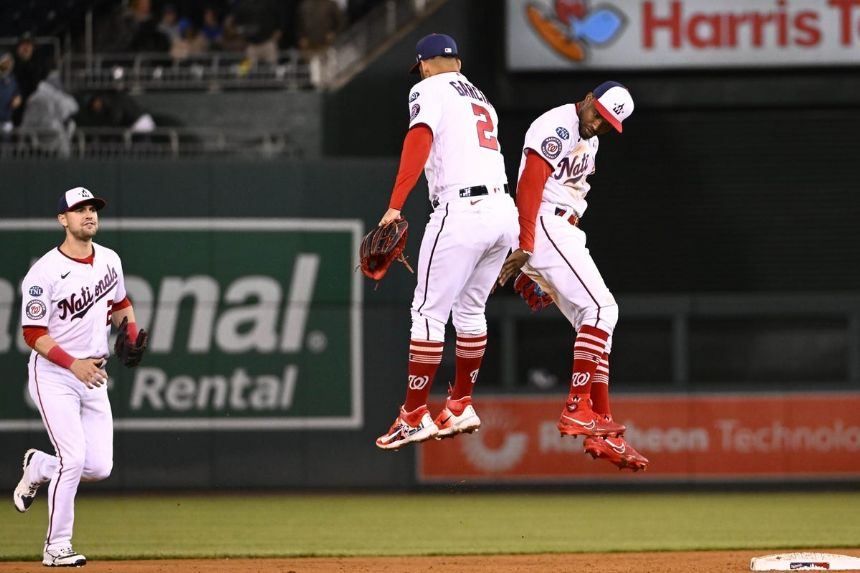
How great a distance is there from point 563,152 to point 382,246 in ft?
3.74

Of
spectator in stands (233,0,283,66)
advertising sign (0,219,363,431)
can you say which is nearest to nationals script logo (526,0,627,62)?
spectator in stands (233,0,283,66)

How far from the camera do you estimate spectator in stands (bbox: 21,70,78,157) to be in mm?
15766

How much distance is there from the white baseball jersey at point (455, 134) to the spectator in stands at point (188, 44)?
935 cm

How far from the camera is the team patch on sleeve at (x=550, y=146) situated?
7992 millimetres

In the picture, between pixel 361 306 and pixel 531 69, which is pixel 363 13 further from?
pixel 361 306

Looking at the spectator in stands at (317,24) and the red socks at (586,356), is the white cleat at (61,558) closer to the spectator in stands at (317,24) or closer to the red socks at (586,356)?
the red socks at (586,356)

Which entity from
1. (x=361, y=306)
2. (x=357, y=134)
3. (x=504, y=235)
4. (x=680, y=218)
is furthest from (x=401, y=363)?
(x=504, y=235)

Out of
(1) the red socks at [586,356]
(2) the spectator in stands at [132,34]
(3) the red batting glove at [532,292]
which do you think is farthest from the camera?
(2) the spectator in stands at [132,34]

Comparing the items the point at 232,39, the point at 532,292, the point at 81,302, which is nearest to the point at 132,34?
the point at 232,39

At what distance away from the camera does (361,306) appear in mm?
15703

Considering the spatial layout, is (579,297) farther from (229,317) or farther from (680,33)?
(680,33)

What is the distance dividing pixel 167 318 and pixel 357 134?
3.04m

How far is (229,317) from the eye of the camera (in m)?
15.6

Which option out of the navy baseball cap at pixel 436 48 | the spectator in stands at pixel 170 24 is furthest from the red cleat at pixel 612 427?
the spectator in stands at pixel 170 24
